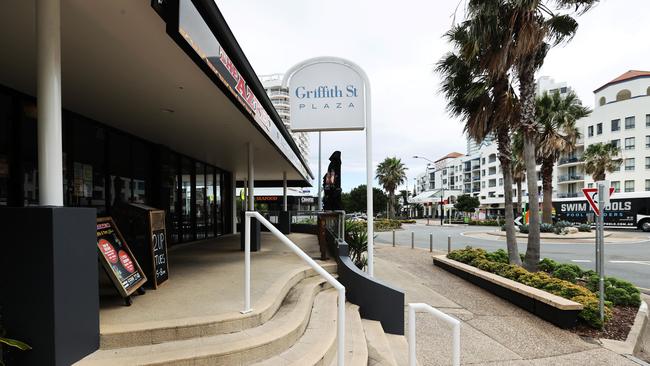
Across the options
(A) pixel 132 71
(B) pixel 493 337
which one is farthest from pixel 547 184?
(A) pixel 132 71

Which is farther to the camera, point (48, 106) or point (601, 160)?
point (601, 160)

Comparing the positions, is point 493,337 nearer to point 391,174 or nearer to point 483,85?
point 483,85

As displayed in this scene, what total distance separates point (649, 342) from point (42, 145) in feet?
28.5

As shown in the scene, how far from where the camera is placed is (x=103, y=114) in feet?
21.3

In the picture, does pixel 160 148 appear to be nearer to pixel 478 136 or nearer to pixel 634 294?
pixel 478 136

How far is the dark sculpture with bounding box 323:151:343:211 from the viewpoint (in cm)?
837

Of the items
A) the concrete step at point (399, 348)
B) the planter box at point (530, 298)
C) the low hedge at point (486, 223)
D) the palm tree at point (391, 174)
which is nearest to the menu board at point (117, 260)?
the concrete step at point (399, 348)

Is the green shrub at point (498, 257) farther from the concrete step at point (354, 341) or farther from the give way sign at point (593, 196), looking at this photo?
the concrete step at point (354, 341)

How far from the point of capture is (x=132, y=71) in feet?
14.3

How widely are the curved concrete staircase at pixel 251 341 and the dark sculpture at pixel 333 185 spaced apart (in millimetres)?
4058

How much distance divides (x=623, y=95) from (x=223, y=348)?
67.4 metres

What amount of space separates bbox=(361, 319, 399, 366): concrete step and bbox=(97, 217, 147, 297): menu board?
2.69 meters

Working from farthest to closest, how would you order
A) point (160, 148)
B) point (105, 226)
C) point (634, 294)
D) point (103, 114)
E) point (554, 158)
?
point (554, 158)
point (160, 148)
point (634, 294)
point (103, 114)
point (105, 226)

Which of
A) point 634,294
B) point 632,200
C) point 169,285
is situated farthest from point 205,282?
point 632,200
